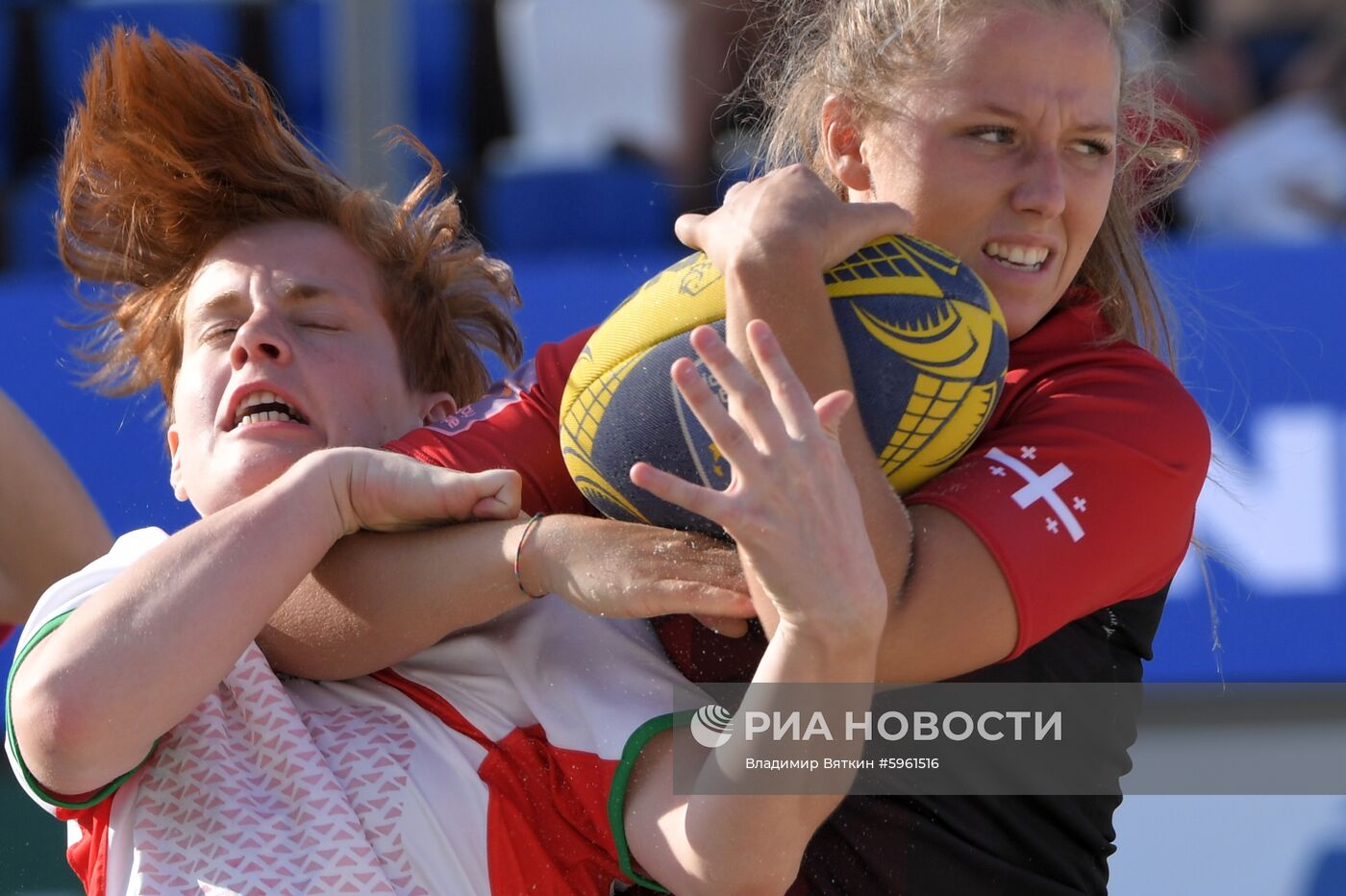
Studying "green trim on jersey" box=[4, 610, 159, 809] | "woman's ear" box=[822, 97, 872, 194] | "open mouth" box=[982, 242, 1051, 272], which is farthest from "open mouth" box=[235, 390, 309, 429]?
"open mouth" box=[982, 242, 1051, 272]

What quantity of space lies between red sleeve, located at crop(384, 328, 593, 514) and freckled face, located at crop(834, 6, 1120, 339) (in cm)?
50

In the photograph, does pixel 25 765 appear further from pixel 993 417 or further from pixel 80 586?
pixel 993 417

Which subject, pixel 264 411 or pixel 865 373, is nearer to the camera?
pixel 865 373

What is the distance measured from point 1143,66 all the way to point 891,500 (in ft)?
3.67

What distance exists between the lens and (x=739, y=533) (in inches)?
68.3

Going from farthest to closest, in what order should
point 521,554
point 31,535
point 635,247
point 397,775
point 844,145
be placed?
point 635,247, point 31,535, point 844,145, point 397,775, point 521,554

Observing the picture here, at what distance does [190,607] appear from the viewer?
2049 mm

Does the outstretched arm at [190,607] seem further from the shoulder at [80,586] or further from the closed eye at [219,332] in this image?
the closed eye at [219,332]

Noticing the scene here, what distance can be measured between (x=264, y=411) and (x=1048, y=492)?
109 cm

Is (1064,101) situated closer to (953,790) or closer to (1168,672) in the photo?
(953,790)

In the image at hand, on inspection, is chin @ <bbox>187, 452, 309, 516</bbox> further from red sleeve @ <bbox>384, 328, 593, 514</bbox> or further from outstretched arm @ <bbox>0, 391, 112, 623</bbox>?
outstretched arm @ <bbox>0, 391, 112, 623</bbox>

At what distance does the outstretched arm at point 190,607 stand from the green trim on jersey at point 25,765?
18mm

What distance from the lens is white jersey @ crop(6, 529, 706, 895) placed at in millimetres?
2137

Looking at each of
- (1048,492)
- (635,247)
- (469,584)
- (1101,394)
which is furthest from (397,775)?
(635,247)
